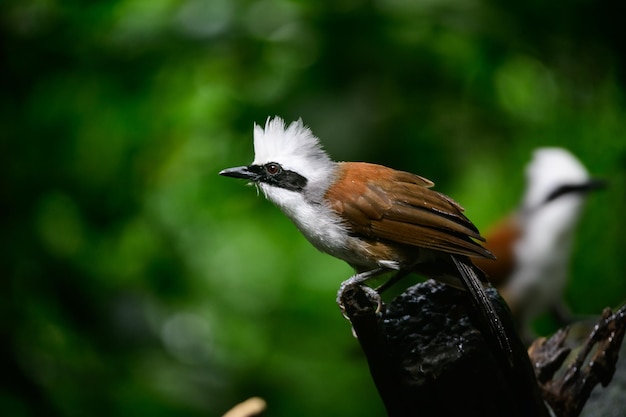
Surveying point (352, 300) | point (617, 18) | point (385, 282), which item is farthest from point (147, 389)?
point (617, 18)

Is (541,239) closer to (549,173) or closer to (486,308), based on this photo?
(549,173)

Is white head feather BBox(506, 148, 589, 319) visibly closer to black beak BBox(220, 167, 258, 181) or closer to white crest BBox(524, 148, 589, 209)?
white crest BBox(524, 148, 589, 209)

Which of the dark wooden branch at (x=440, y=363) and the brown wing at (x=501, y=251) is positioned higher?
the brown wing at (x=501, y=251)

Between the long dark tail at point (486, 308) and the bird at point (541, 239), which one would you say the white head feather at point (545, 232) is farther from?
the long dark tail at point (486, 308)

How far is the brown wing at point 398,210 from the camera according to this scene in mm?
2387

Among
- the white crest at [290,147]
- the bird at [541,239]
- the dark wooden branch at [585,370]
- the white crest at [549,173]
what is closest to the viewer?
the white crest at [290,147]

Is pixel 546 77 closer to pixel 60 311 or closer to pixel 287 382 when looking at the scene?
pixel 287 382

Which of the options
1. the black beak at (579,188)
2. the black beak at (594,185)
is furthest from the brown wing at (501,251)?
the black beak at (594,185)

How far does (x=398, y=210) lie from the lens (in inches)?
96.5

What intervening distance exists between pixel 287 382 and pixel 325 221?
208 centimetres

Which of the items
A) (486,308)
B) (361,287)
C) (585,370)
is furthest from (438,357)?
(585,370)

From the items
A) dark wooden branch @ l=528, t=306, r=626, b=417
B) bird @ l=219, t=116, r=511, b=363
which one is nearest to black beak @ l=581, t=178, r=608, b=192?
dark wooden branch @ l=528, t=306, r=626, b=417

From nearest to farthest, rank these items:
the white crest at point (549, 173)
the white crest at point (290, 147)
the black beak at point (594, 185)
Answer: the white crest at point (290, 147), the black beak at point (594, 185), the white crest at point (549, 173)

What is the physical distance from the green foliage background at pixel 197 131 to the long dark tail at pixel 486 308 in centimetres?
129
